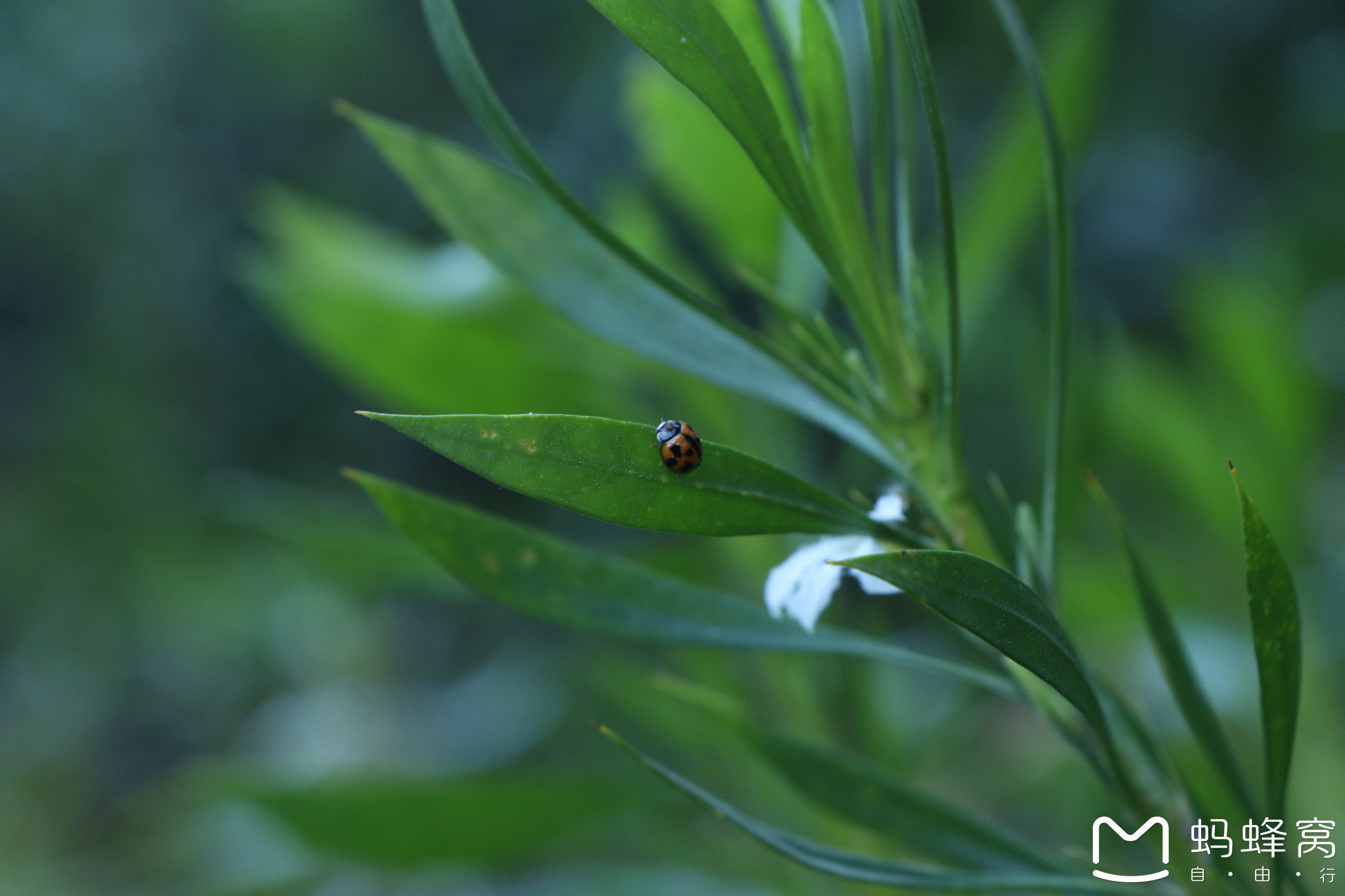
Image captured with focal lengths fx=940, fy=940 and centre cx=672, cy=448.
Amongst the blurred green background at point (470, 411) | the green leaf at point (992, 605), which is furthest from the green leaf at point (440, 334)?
the green leaf at point (992, 605)

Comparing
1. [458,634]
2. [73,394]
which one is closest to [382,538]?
[458,634]

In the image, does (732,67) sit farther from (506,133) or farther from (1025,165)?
(1025,165)

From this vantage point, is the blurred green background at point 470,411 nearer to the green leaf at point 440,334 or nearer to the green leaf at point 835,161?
the green leaf at point 440,334

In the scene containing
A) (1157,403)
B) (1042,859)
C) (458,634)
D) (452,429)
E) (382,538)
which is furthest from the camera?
(458,634)

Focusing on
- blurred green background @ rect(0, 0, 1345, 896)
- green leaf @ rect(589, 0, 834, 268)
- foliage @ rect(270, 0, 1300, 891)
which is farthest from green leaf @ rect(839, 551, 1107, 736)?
blurred green background @ rect(0, 0, 1345, 896)

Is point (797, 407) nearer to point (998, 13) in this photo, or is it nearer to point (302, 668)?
point (998, 13)

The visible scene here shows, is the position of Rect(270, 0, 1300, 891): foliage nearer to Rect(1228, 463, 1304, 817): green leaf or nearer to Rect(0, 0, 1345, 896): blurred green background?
Rect(1228, 463, 1304, 817): green leaf
